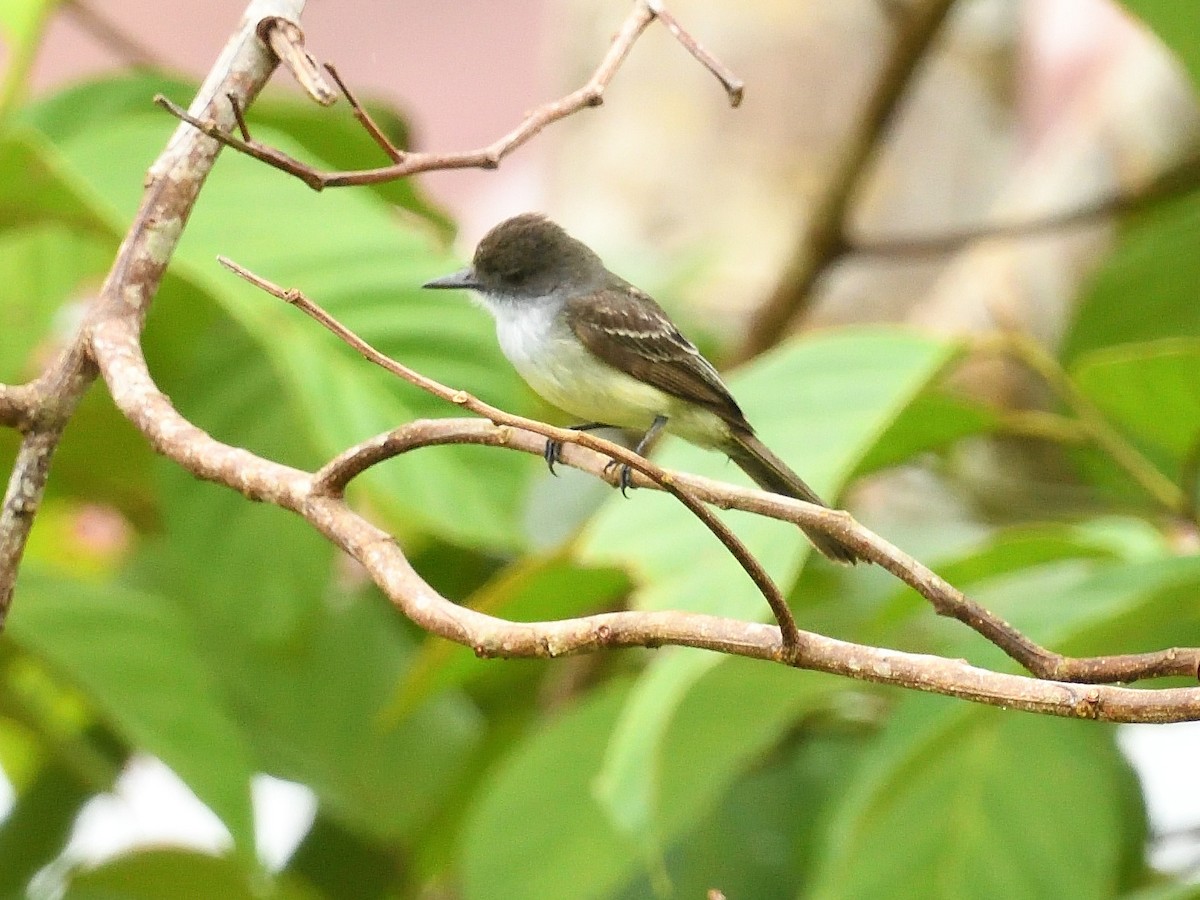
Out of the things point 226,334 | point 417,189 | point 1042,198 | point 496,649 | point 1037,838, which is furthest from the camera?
point 1042,198

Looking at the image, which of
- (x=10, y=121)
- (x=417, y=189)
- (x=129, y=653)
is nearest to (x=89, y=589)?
(x=129, y=653)

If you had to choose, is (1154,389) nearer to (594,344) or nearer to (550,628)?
(594,344)

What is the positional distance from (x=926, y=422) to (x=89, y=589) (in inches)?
43.7

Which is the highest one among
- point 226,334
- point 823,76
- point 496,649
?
point 823,76

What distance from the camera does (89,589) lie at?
6.71ft

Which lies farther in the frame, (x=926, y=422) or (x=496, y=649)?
(x=926, y=422)

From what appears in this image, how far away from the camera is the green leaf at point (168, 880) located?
215cm

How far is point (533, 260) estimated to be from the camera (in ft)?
8.03

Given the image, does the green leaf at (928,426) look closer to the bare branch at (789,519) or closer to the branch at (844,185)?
the branch at (844,185)

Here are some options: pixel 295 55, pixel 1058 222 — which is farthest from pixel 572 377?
pixel 295 55

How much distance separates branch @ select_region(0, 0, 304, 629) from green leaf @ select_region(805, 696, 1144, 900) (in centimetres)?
100

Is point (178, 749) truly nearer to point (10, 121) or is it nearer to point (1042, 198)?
point (10, 121)

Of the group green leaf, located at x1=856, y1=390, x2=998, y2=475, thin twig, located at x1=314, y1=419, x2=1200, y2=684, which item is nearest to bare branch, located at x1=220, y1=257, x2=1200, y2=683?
thin twig, located at x1=314, y1=419, x2=1200, y2=684

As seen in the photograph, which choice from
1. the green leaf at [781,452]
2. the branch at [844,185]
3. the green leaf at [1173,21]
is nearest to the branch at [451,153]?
the green leaf at [781,452]
